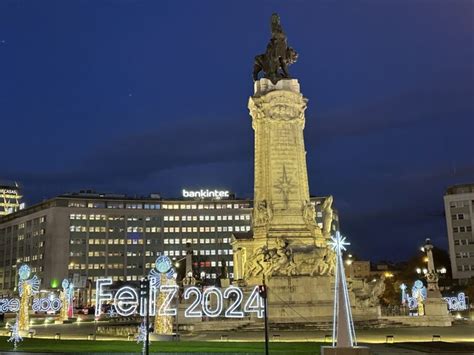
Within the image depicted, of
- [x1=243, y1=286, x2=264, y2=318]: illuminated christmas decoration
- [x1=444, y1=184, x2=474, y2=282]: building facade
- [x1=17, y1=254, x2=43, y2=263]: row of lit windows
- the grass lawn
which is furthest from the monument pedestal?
[x1=17, y1=254, x2=43, y2=263]: row of lit windows

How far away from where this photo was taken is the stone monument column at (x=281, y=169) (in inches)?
1972

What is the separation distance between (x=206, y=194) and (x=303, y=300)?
101984 millimetres

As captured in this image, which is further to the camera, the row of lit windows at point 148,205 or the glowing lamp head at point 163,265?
the row of lit windows at point 148,205

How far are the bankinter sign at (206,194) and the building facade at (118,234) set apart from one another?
1.14 meters

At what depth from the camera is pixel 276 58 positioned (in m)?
56.3

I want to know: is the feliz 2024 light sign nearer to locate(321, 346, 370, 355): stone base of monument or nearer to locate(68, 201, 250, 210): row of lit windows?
locate(321, 346, 370, 355): stone base of monument

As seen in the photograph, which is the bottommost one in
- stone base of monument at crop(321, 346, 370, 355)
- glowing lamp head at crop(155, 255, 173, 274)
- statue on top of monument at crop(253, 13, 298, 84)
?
stone base of monument at crop(321, 346, 370, 355)

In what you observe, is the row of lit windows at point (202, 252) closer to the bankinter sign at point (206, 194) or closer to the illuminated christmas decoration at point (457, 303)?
the bankinter sign at point (206, 194)

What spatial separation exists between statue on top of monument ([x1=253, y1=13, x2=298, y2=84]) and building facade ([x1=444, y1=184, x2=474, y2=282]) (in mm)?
68907

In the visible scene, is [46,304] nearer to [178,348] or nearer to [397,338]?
[178,348]

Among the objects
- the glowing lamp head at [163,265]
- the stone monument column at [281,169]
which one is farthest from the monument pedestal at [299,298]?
the glowing lamp head at [163,265]

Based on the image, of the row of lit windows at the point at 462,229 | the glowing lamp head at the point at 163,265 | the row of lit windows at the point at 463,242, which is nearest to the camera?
the glowing lamp head at the point at 163,265

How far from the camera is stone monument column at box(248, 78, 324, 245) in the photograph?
164ft

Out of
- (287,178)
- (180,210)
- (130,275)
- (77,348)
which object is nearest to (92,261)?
(130,275)
